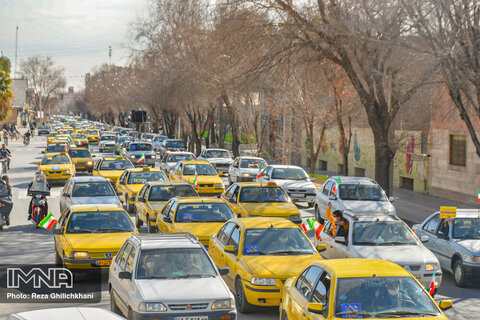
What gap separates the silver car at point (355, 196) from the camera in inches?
866

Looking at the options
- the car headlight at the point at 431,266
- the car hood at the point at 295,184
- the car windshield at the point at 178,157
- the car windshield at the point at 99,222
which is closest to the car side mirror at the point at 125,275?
the car windshield at the point at 99,222

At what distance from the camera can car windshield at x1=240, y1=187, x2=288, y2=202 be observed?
22.0 m

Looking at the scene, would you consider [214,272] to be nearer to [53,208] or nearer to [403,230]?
[403,230]

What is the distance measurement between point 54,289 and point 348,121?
26439mm

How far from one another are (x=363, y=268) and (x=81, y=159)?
111ft

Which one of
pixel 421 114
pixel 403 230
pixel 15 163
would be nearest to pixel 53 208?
pixel 403 230

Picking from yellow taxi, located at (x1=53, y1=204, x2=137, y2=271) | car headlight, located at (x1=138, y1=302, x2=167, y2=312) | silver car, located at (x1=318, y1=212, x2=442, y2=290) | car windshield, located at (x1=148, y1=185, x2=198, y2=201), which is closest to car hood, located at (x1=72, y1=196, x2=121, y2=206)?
car windshield, located at (x1=148, y1=185, x2=198, y2=201)

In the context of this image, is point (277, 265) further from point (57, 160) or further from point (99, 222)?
point (57, 160)

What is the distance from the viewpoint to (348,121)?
38.4 metres

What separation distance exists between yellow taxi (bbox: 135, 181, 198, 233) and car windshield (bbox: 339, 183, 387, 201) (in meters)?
4.75

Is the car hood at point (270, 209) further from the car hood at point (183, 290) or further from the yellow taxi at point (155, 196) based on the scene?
the car hood at point (183, 290)

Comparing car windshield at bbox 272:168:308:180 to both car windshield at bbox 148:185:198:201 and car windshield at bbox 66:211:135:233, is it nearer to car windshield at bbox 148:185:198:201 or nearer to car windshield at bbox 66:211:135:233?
car windshield at bbox 148:185:198:201

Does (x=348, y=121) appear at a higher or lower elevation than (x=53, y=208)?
higher

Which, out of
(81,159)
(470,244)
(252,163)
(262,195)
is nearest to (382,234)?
(470,244)
